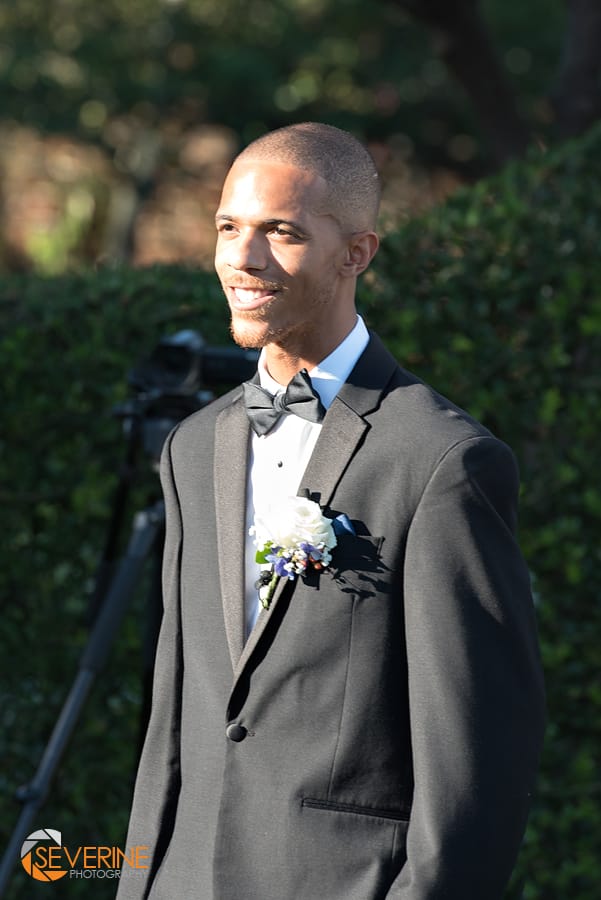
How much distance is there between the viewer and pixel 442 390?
4402 mm

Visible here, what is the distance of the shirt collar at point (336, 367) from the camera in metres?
2.38

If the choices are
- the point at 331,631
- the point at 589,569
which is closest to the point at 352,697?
the point at 331,631

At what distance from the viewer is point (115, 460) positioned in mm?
4664

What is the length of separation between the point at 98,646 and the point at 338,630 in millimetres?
2009

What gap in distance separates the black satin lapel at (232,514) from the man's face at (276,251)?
26cm

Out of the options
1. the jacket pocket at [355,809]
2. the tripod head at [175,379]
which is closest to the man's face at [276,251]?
the jacket pocket at [355,809]

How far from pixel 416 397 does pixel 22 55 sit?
49.5ft

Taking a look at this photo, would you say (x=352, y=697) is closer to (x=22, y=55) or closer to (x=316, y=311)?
(x=316, y=311)

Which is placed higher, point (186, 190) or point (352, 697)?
point (352, 697)

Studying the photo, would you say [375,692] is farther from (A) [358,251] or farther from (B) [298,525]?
(A) [358,251]

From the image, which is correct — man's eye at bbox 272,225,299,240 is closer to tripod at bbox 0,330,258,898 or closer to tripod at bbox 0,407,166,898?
tripod at bbox 0,330,258,898

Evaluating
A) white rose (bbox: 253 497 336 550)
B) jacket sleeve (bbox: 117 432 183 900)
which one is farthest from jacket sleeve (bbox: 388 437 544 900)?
jacket sleeve (bbox: 117 432 183 900)

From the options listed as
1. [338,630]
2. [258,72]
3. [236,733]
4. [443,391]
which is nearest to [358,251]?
[338,630]

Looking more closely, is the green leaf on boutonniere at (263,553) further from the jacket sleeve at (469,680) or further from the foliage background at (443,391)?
the foliage background at (443,391)
